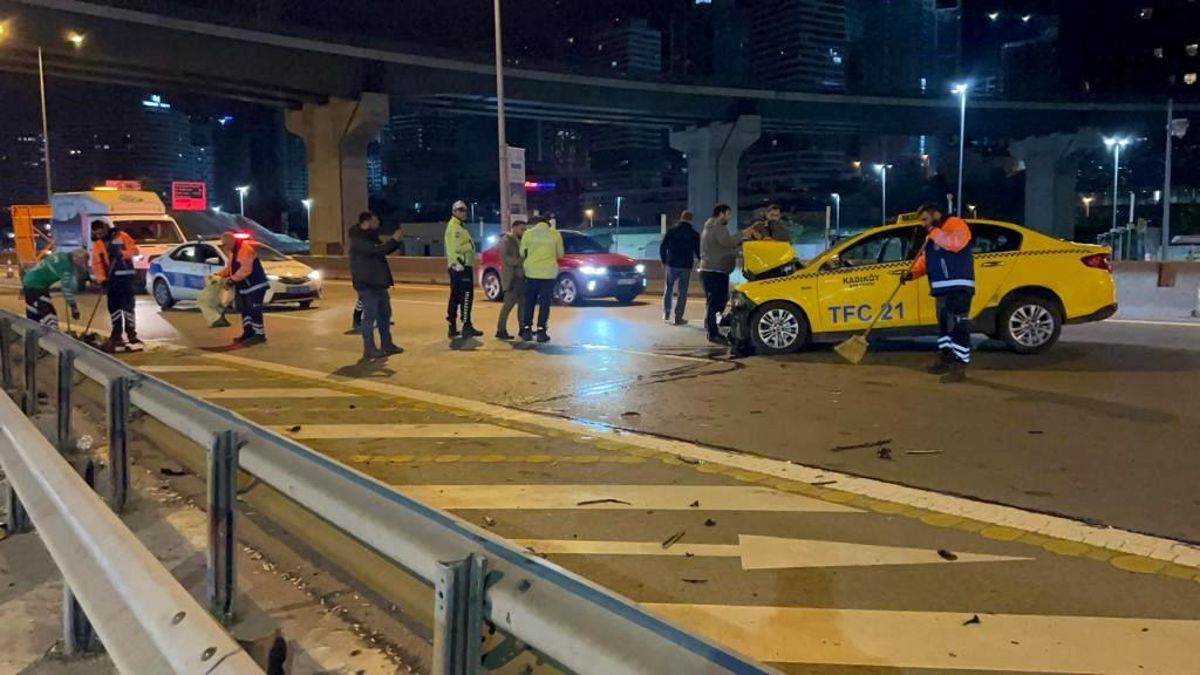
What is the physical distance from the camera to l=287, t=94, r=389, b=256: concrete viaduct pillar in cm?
4594

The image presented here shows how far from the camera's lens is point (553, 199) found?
142 metres

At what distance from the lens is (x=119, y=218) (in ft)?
87.9

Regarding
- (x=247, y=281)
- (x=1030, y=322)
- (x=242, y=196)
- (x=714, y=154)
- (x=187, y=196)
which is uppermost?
(x=714, y=154)

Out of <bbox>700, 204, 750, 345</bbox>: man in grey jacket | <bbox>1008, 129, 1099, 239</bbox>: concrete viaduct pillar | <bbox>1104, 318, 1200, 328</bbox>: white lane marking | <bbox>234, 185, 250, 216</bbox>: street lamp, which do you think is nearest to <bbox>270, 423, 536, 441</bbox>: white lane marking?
<bbox>700, 204, 750, 345</bbox>: man in grey jacket

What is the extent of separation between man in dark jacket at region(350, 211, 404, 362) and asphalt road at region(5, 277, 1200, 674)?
2.35 ft

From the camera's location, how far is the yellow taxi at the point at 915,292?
10.8m

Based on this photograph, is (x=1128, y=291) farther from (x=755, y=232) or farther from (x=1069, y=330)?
(x=755, y=232)

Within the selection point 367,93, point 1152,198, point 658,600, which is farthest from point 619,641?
point 1152,198

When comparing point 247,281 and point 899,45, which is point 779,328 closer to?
point 247,281

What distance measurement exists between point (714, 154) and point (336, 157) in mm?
27654

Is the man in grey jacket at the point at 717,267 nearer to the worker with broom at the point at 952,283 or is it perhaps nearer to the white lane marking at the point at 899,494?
the worker with broom at the point at 952,283

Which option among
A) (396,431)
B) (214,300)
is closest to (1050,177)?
(214,300)

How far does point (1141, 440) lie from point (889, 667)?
14.6 feet

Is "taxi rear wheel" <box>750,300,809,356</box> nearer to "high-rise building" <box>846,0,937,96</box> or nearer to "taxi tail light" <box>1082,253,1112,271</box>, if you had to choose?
"taxi tail light" <box>1082,253,1112,271</box>
